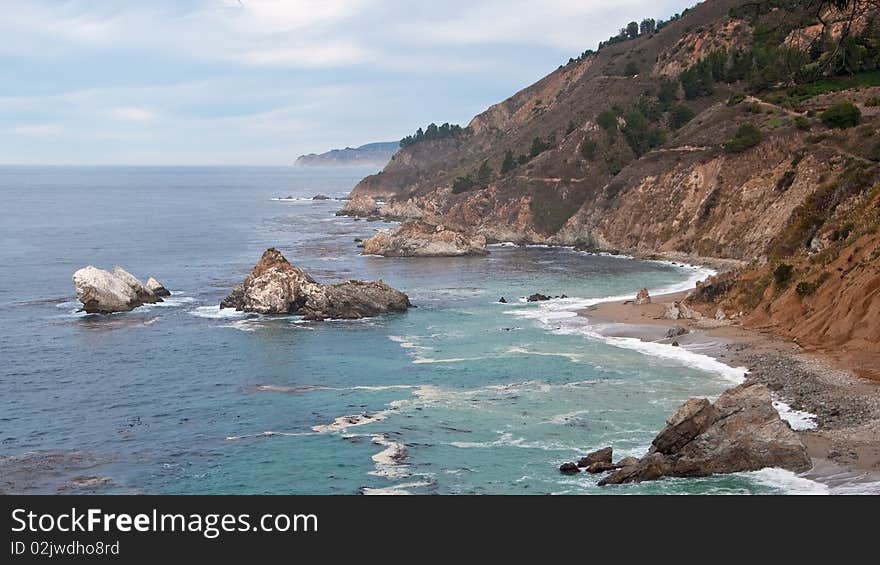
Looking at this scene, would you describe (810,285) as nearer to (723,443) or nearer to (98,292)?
(723,443)

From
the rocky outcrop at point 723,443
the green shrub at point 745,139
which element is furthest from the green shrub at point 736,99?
the rocky outcrop at point 723,443

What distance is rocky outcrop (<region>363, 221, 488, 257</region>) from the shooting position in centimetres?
11694

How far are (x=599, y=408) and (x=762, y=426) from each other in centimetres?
1050

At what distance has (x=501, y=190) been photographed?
145 metres

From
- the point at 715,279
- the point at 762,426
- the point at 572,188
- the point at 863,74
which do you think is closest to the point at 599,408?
the point at 762,426

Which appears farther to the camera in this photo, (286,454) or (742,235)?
(742,235)

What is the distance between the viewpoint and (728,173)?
10556cm

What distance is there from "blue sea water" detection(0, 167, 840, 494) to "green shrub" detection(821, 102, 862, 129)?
88.0 ft

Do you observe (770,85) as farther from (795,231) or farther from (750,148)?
(795,231)

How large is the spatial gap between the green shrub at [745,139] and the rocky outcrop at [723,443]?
79256 millimetres

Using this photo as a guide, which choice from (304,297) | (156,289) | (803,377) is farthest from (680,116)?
(803,377)

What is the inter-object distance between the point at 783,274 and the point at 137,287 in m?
47.7

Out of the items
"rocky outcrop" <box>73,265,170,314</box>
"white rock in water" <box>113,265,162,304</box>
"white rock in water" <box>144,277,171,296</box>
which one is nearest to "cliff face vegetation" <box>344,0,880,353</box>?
"white rock in water" <box>113,265,162,304</box>

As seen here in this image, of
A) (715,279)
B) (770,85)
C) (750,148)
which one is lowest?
(715,279)
